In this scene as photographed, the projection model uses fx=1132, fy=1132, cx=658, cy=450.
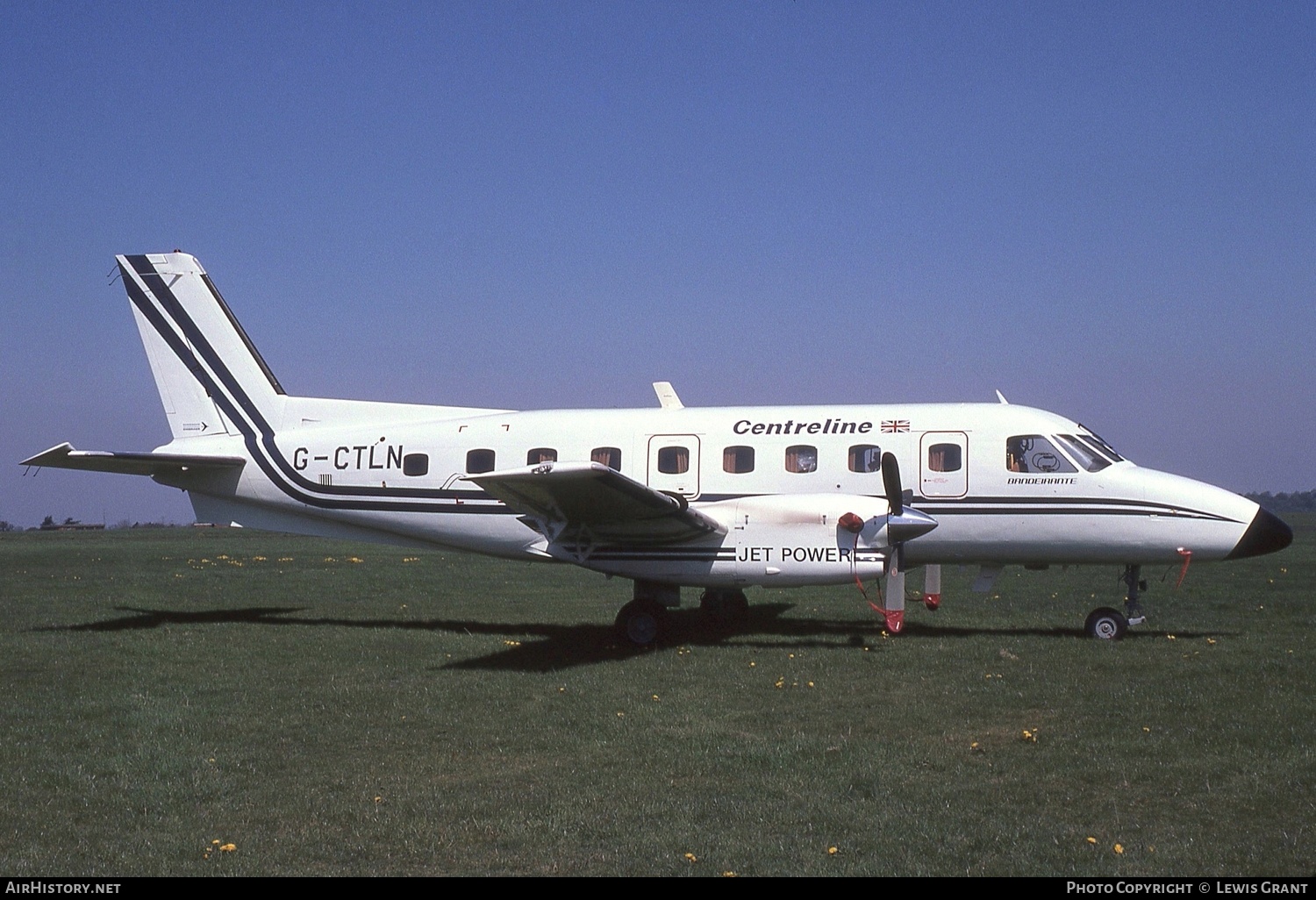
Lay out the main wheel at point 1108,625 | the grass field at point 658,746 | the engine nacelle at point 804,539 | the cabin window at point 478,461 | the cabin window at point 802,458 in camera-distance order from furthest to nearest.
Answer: the cabin window at point 478,461, the cabin window at point 802,458, the main wheel at point 1108,625, the engine nacelle at point 804,539, the grass field at point 658,746

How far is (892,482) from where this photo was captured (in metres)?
13.3

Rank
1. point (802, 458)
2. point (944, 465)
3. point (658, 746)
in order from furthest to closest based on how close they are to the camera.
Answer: point (802, 458), point (944, 465), point (658, 746)

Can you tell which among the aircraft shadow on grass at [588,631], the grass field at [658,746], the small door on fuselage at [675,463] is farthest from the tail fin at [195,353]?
the small door on fuselage at [675,463]

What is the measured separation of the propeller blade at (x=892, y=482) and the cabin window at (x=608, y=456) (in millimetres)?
3816

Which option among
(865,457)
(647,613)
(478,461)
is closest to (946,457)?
(865,457)

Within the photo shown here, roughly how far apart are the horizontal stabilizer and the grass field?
2.25 meters

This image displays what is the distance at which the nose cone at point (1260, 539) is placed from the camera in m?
13.6

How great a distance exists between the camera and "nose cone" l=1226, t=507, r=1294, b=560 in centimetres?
1362

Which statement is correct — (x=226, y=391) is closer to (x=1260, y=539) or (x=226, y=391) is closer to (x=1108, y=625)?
(x=1108, y=625)

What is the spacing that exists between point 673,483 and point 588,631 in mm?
2393

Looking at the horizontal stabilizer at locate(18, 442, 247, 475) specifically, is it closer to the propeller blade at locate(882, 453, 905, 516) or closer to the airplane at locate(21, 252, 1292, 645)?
the airplane at locate(21, 252, 1292, 645)

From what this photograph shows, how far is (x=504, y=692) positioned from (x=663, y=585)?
3845 millimetres

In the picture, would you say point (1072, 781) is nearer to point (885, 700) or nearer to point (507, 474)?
point (885, 700)

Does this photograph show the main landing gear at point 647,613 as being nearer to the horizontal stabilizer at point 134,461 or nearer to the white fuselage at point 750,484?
the white fuselage at point 750,484
